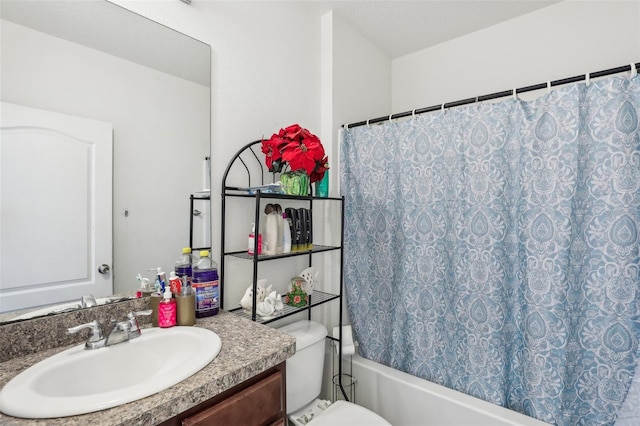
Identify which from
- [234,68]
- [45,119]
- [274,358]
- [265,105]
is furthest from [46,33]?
[274,358]

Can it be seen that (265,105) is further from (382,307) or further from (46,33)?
(382,307)

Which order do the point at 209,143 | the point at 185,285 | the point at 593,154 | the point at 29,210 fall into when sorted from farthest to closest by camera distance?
the point at 209,143 < the point at 593,154 < the point at 185,285 < the point at 29,210

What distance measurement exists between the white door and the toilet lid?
1016mm

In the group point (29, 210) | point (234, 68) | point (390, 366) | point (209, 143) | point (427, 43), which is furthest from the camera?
point (427, 43)

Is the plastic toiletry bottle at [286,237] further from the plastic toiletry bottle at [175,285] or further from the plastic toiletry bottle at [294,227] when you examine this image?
the plastic toiletry bottle at [175,285]

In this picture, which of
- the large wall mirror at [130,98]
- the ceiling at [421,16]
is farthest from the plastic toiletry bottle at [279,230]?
the ceiling at [421,16]

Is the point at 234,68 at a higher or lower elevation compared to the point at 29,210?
higher

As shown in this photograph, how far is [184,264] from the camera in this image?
1.22 meters

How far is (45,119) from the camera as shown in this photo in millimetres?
911

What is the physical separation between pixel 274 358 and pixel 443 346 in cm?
107

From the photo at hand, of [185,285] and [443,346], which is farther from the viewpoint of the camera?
[443,346]

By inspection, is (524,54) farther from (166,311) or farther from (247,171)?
(166,311)

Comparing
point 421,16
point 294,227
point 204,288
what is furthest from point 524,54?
point 204,288

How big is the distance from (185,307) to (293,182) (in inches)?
27.3
